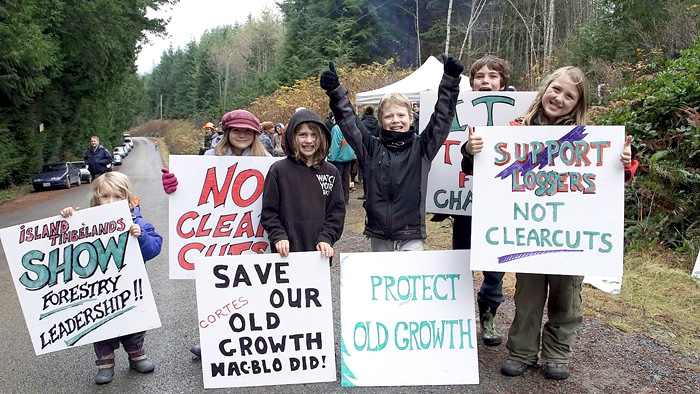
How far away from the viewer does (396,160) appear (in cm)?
344

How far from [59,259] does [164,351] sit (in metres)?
1.15

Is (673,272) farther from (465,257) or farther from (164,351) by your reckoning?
(164,351)

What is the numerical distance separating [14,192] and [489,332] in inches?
799

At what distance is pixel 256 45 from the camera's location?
71.1 metres

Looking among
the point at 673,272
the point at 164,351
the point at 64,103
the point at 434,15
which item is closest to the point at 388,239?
the point at 164,351

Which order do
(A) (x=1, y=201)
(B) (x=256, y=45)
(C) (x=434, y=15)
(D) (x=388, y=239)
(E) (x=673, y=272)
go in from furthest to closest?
(B) (x=256, y=45), (C) (x=434, y=15), (A) (x=1, y=201), (E) (x=673, y=272), (D) (x=388, y=239)

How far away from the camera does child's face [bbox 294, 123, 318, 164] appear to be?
11.3 feet

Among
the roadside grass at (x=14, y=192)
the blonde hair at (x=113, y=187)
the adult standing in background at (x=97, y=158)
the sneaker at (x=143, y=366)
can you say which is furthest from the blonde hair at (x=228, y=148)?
the roadside grass at (x=14, y=192)

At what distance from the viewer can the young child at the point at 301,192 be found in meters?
3.46

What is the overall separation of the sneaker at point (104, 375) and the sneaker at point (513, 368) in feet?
8.55

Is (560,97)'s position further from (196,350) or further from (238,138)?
(196,350)

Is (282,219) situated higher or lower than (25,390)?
higher

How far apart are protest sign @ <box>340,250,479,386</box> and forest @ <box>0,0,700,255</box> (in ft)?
13.3

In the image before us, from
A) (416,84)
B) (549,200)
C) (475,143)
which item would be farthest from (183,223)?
(416,84)
